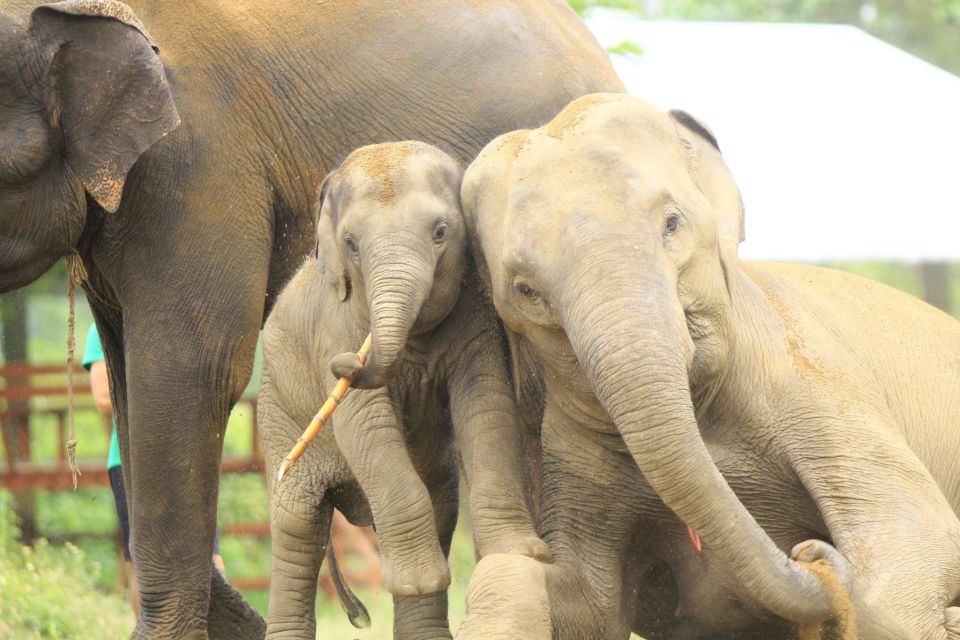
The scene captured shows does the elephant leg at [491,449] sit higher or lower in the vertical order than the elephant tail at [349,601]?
higher

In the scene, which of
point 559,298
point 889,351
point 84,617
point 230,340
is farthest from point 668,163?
point 84,617

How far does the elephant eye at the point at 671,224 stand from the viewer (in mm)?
3887

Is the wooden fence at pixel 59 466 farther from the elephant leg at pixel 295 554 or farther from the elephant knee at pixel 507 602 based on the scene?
the elephant knee at pixel 507 602

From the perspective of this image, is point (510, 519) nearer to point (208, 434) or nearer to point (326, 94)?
point (208, 434)

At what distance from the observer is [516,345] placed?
14.3 feet

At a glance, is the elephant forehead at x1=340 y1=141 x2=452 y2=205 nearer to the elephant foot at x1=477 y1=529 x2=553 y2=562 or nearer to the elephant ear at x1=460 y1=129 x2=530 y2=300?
the elephant ear at x1=460 y1=129 x2=530 y2=300

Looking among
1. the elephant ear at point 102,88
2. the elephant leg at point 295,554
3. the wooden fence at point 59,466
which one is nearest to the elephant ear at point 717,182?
the elephant leg at point 295,554

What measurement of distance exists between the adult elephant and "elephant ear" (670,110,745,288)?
105 centimetres

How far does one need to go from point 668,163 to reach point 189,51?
223 centimetres

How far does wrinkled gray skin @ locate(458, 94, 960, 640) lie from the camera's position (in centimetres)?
362

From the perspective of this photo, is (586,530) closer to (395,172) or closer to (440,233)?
(440,233)

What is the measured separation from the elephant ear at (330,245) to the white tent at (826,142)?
614 centimetres

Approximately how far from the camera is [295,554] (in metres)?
4.86

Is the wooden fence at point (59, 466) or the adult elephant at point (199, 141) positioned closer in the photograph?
the adult elephant at point (199, 141)
